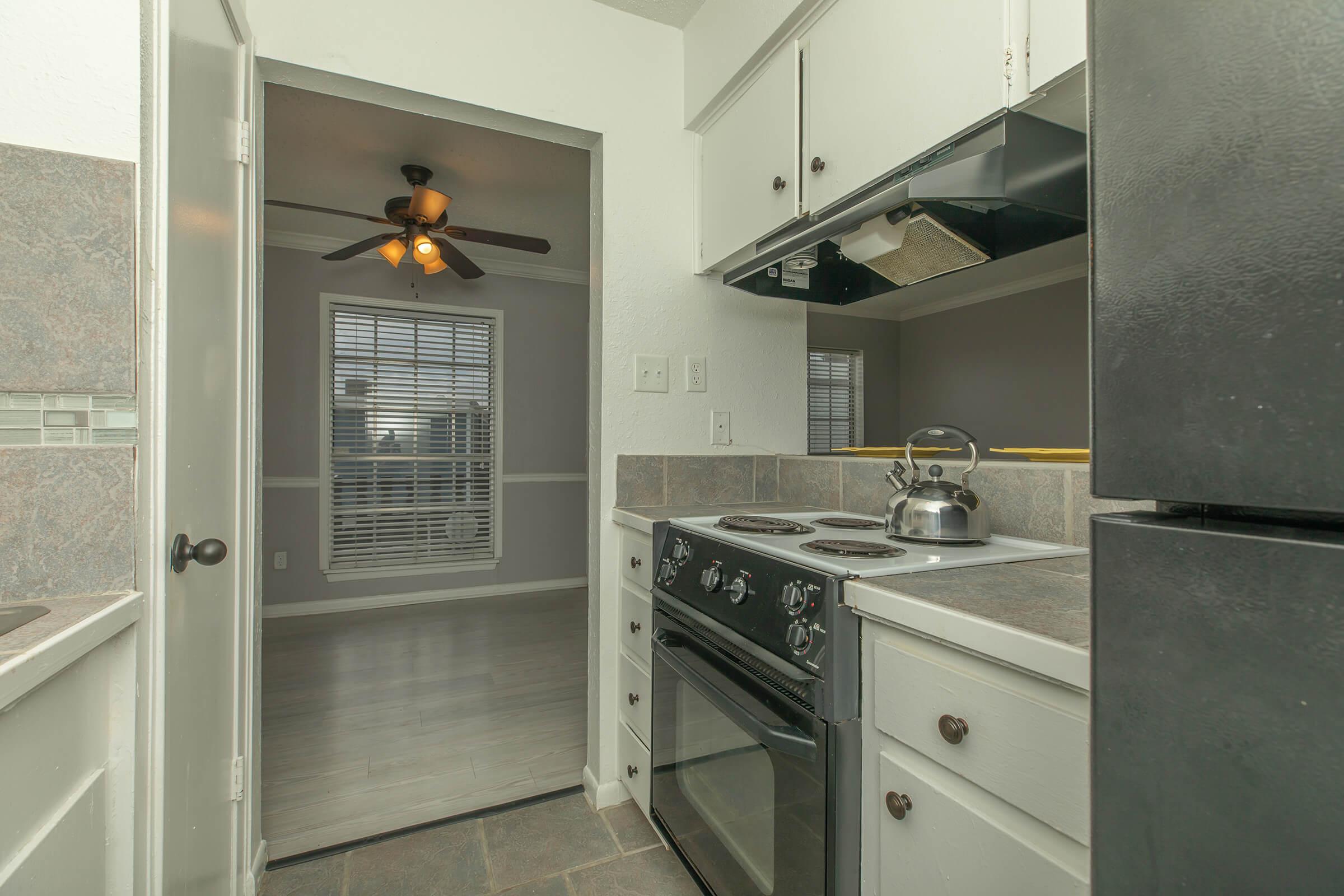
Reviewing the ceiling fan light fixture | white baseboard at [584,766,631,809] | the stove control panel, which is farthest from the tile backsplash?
the ceiling fan light fixture

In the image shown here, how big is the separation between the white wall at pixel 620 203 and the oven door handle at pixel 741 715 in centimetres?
50

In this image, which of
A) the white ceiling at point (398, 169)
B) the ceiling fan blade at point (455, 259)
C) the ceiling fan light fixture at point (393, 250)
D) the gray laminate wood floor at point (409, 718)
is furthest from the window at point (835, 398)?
the ceiling fan light fixture at point (393, 250)

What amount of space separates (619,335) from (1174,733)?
1.72 meters

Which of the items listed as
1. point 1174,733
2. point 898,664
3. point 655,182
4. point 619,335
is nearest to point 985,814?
point 898,664

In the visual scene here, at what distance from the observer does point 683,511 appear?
6.21ft

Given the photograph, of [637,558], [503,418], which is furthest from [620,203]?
[503,418]

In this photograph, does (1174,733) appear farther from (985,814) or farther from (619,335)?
(619,335)

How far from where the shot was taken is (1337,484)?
0.33 metres

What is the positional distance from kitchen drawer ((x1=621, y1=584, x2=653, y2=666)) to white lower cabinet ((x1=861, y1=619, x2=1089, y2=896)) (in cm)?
80

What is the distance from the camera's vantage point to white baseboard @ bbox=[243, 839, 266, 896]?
147 centimetres

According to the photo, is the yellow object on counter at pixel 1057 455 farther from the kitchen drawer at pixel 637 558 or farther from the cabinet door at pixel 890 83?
the kitchen drawer at pixel 637 558

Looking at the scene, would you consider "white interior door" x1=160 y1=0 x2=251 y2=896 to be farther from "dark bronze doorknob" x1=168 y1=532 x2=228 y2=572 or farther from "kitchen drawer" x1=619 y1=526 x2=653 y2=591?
"kitchen drawer" x1=619 y1=526 x2=653 y2=591

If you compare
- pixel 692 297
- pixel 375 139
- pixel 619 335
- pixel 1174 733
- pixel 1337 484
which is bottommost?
pixel 1174 733

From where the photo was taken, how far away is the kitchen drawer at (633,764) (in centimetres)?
172
